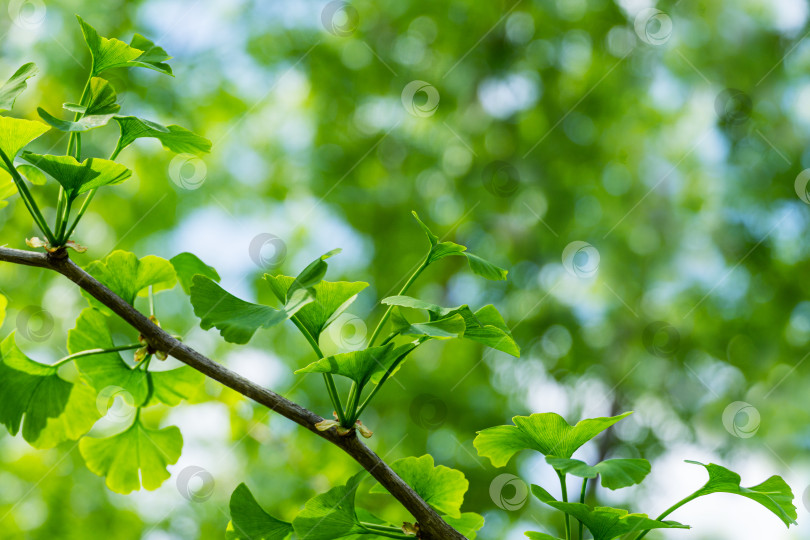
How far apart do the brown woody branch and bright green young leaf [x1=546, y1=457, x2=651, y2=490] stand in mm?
74

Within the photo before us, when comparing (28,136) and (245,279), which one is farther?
(245,279)

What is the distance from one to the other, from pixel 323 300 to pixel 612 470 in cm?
19

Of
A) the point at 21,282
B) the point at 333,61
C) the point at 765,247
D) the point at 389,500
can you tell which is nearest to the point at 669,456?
the point at 765,247

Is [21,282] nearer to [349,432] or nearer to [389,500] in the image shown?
[389,500]

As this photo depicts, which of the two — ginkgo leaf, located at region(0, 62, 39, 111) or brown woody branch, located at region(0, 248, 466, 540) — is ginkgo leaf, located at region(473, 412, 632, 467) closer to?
brown woody branch, located at region(0, 248, 466, 540)

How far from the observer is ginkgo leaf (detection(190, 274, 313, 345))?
327mm

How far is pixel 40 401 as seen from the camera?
46 cm

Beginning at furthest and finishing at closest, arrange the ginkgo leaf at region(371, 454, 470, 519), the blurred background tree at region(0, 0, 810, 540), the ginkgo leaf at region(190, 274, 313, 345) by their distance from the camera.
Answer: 1. the blurred background tree at region(0, 0, 810, 540)
2. the ginkgo leaf at region(371, 454, 470, 519)
3. the ginkgo leaf at region(190, 274, 313, 345)

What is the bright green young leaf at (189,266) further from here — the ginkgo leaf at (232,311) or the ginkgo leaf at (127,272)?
the ginkgo leaf at (232,311)

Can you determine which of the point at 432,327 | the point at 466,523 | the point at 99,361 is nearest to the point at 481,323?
the point at 432,327

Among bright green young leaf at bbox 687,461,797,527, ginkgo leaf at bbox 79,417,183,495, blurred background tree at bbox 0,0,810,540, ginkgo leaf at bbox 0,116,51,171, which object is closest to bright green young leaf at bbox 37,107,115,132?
ginkgo leaf at bbox 0,116,51,171

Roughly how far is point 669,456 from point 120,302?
229 centimetres

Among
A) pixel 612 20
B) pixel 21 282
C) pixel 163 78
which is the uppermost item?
pixel 612 20

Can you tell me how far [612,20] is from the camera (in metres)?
2.51
